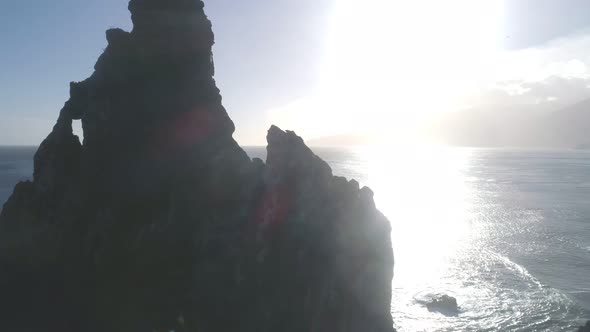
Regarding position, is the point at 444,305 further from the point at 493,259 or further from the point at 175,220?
the point at 175,220

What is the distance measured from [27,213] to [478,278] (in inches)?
2370

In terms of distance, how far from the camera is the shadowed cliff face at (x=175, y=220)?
93.1 feet

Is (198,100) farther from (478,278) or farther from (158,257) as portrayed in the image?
(478,278)

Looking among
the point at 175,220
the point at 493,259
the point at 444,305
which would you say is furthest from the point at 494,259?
the point at 175,220

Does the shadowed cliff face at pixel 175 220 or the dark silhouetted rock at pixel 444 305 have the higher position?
the shadowed cliff face at pixel 175 220

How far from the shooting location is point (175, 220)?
32.4 m

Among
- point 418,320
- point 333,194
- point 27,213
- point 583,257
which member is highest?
point 333,194

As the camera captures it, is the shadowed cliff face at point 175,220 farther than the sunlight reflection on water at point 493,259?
No

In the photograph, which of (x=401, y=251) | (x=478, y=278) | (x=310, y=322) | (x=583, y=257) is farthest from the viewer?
(x=401, y=251)

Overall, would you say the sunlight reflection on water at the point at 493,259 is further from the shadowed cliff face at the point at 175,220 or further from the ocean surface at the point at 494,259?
the shadowed cliff face at the point at 175,220

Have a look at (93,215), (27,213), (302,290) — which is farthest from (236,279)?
(27,213)

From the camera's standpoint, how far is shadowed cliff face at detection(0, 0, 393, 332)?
28.4 metres

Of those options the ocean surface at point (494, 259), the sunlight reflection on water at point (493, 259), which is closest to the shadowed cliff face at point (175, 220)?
the ocean surface at point (494, 259)

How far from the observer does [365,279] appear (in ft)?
89.6
